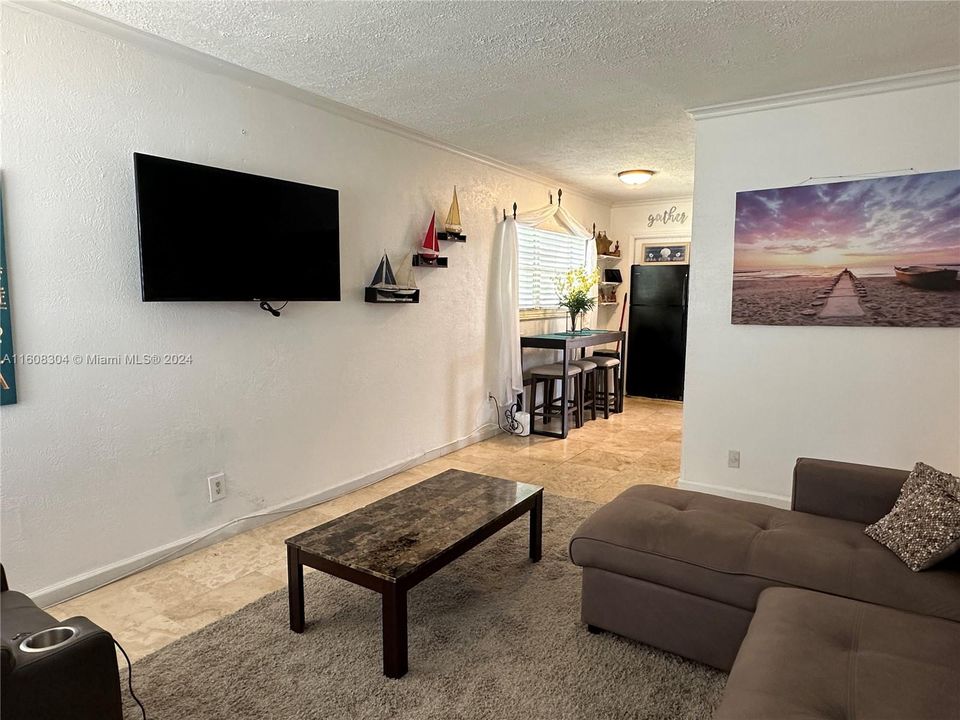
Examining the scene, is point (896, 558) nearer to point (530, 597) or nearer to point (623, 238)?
A: point (530, 597)

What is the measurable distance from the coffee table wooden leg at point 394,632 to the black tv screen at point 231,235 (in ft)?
5.48

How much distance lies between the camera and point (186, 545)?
112 inches

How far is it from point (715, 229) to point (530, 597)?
2.36m

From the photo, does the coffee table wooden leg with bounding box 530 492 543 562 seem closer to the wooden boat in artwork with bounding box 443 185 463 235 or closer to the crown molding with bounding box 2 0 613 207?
the wooden boat in artwork with bounding box 443 185 463 235

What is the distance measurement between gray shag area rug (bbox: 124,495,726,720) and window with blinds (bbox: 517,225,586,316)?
3492 mm

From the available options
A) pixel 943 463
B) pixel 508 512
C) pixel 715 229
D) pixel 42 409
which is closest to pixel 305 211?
pixel 42 409

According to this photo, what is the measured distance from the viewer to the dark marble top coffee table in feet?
6.29

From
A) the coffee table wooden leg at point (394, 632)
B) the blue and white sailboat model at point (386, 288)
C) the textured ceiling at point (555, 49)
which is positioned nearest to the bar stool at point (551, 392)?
the blue and white sailboat model at point (386, 288)

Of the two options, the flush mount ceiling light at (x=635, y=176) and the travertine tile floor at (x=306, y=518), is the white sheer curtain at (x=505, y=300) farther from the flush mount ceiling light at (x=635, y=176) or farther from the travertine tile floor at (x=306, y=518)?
the flush mount ceiling light at (x=635, y=176)

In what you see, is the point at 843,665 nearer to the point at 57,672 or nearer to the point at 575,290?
the point at 57,672

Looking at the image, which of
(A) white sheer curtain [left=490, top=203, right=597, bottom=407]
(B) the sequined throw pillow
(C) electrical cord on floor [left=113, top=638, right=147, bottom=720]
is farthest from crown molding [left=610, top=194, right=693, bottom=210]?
(C) electrical cord on floor [left=113, top=638, right=147, bottom=720]

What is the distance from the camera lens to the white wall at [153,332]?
7.41ft

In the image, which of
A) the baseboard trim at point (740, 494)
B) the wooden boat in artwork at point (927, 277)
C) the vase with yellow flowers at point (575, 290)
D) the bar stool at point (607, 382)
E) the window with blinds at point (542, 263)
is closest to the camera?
the wooden boat in artwork at point (927, 277)

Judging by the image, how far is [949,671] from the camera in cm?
132
